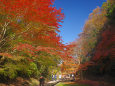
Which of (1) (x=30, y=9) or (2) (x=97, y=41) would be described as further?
(2) (x=97, y=41)

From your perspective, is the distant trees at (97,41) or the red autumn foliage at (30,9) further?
the distant trees at (97,41)

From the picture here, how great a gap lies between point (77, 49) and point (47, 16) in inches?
676

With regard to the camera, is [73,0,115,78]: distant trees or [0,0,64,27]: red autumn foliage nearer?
[0,0,64,27]: red autumn foliage

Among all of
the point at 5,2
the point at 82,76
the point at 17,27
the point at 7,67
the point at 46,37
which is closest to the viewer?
the point at 5,2

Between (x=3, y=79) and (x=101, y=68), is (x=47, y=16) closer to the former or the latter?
(x=3, y=79)

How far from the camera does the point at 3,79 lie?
8.36m

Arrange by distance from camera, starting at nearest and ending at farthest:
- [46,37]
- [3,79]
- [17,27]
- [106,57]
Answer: [17,27] < [3,79] < [46,37] < [106,57]

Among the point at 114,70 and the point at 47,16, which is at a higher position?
the point at 47,16

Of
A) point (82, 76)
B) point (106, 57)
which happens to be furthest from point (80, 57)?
point (106, 57)

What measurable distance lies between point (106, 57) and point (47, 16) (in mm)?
10398

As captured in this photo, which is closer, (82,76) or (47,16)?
(47,16)

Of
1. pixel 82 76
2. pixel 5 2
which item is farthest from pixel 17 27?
pixel 82 76

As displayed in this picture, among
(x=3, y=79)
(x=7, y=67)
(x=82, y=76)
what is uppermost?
(x=7, y=67)

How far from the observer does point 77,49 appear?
23.5 m
